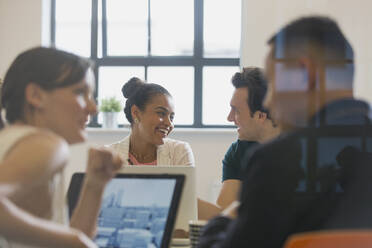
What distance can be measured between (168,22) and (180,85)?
1.78 ft

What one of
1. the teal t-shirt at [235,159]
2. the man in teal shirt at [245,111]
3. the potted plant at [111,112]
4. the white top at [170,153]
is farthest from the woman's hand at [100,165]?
the potted plant at [111,112]

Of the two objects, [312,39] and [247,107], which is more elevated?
[312,39]

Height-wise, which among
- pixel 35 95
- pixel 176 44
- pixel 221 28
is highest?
pixel 221 28

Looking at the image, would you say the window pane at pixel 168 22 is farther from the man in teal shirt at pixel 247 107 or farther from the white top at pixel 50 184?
the white top at pixel 50 184

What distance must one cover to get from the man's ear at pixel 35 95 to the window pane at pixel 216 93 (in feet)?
10.8

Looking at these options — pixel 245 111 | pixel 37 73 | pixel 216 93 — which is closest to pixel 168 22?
pixel 216 93

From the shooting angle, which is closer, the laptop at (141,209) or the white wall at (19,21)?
the laptop at (141,209)

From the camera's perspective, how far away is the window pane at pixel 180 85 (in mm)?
4136

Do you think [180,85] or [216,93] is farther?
[180,85]

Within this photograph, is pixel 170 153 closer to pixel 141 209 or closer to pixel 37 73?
pixel 141 209

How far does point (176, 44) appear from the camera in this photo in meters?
4.27

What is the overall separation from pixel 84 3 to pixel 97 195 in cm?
363

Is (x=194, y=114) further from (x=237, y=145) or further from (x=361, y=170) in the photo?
(x=361, y=170)

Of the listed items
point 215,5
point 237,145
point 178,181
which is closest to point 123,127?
point 215,5
